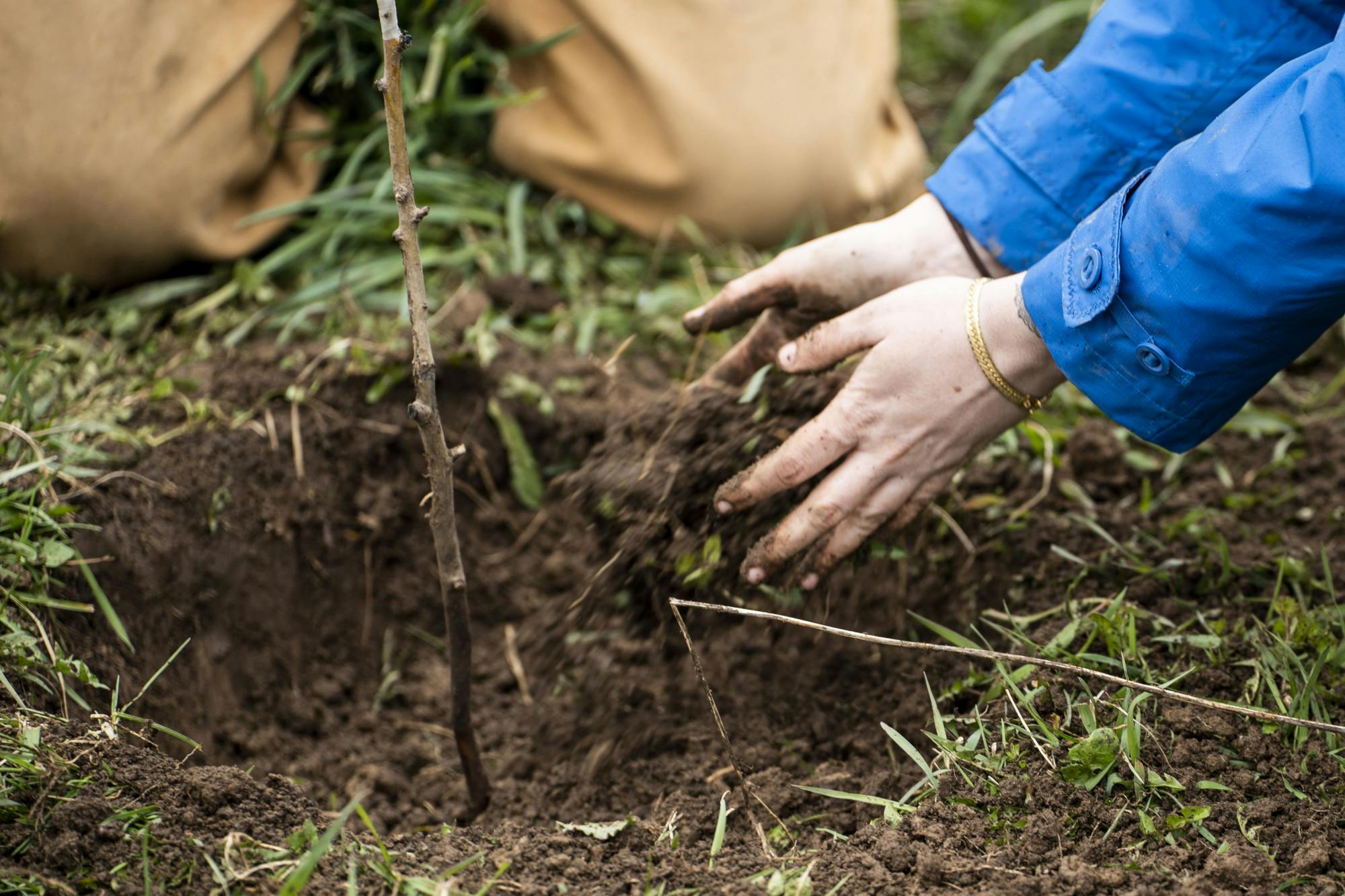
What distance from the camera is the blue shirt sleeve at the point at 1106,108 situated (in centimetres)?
149

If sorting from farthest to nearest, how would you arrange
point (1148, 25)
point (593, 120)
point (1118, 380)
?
1. point (593, 120)
2. point (1148, 25)
3. point (1118, 380)

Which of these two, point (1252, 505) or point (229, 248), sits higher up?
point (229, 248)

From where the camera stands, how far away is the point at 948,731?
143cm

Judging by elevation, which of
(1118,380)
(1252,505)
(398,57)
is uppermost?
(398,57)

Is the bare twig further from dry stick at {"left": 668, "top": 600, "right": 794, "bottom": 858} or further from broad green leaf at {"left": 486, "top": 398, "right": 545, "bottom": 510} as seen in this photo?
dry stick at {"left": 668, "top": 600, "right": 794, "bottom": 858}

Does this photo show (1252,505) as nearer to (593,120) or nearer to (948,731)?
(948,731)

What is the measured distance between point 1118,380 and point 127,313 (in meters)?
1.82

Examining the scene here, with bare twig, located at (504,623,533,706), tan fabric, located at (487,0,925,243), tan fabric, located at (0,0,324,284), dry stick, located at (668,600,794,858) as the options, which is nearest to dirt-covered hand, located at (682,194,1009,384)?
dry stick, located at (668,600,794,858)

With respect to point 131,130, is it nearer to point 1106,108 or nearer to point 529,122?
point 529,122

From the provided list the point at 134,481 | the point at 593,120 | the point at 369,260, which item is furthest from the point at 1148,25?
the point at 134,481

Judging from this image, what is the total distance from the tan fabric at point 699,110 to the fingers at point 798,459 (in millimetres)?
1111

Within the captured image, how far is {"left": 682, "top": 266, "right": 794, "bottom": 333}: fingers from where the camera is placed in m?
1.66

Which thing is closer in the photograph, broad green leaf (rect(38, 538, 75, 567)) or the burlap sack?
broad green leaf (rect(38, 538, 75, 567))

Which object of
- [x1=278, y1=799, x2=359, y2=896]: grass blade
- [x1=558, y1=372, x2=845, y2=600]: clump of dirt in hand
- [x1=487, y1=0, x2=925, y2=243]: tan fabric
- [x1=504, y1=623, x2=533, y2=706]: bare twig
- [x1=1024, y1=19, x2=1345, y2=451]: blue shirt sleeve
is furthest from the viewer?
[x1=487, y1=0, x2=925, y2=243]: tan fabric
